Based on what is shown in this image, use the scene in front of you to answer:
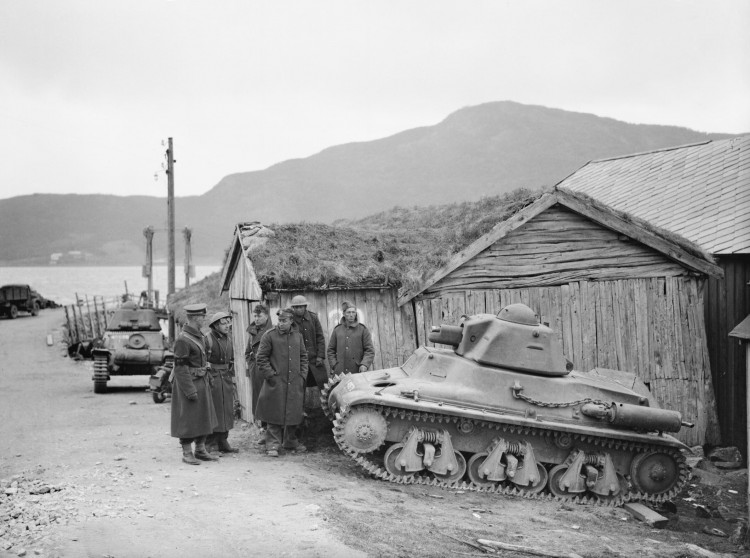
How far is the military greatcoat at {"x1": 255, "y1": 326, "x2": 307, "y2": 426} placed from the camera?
10.9m

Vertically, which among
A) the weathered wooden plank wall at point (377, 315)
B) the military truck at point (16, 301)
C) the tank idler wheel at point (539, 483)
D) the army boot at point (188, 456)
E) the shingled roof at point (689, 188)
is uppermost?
the shingled roof at point (689, 188)

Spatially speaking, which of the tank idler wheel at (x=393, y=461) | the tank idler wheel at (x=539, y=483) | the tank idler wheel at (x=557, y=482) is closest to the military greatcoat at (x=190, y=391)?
the tank idler wheel at (x=393, y=461)

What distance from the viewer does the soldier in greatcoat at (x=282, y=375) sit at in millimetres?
10898

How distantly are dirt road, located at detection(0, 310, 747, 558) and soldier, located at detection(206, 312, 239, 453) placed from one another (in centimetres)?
46

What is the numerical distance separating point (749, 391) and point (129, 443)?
353 inches

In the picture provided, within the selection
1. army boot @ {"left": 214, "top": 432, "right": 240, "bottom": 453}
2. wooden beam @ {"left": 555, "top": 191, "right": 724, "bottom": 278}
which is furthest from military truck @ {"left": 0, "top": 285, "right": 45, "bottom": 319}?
wooden beam @ {"left": 555, "top": 191, "right": 724, "bottom": 278}

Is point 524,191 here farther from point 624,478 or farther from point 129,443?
point 129,443

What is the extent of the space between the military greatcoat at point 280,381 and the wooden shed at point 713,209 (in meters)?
7.33

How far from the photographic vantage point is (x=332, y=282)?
12555mm

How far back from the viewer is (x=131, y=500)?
7.91 meters

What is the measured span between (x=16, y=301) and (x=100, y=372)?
109 feet

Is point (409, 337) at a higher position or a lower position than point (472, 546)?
higher

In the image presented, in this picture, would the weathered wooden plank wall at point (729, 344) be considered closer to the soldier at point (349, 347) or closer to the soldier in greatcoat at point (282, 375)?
the soldier at point (349, 347)

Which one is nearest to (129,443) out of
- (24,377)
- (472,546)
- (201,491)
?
(201,491)
